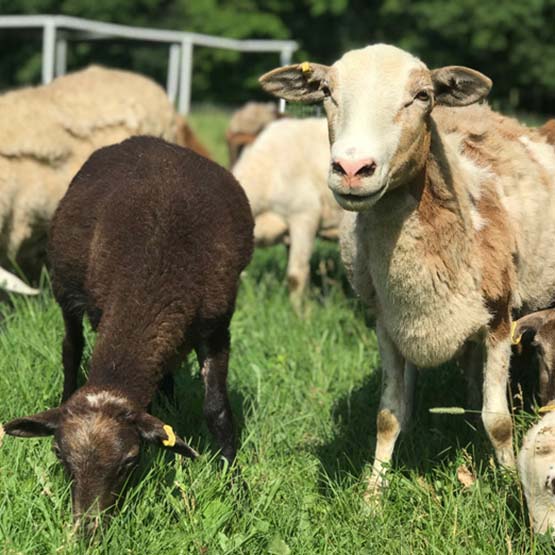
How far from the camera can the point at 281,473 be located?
Answer: 15.6 ft

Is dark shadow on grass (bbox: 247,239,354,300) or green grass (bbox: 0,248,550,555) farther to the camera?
dark shadow on grass (bbox: 247,239,354,300)

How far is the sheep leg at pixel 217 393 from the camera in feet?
15.4

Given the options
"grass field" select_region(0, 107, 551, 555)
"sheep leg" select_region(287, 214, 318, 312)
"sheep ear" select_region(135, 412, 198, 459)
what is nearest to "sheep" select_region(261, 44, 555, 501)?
"grass field" select_region(0, 107, 551, 555)

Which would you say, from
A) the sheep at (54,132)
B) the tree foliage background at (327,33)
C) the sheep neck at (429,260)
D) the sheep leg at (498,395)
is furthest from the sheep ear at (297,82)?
the tree foliage background at (327,33)

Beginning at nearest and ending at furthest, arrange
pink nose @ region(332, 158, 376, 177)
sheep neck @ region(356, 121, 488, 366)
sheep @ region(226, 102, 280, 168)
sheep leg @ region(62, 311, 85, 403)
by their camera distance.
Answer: pink nose @ region(332, 158, 376, 177), sheep neck @ region(356, 121, 488, 366), sheep leg @ region(62, 311, 85, 403), sheep @ region(226, 102, 280, 168)

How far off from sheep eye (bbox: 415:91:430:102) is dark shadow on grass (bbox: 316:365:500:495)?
5.58 ft

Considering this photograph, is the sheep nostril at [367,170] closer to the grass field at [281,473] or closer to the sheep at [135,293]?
the sheep at [135,293]

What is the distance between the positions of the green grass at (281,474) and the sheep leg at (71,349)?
0.64ft

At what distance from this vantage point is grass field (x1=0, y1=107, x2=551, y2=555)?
404 centimetres

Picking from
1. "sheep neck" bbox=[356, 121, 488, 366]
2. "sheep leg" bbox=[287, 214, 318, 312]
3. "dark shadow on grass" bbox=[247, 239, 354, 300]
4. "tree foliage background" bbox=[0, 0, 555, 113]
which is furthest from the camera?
"tree foliage background" bbox=[0, 0, 555, 113]

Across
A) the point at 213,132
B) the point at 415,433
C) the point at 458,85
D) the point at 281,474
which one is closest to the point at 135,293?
the point at 281,474

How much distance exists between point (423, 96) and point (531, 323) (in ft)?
4.36

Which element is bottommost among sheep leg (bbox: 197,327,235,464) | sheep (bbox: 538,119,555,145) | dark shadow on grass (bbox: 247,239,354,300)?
dark shadow on grass (bbox: 247,239,354,300)

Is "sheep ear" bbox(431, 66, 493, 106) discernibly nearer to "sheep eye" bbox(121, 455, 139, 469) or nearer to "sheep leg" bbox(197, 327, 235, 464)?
"sheep leg" bbox(197, 327, 235, 464)
